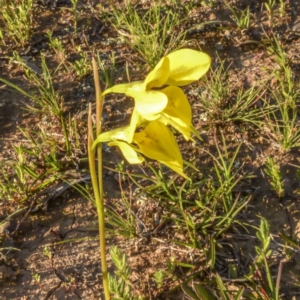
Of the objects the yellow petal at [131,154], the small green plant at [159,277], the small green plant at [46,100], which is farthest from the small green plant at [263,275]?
the small green plant at [46,100]

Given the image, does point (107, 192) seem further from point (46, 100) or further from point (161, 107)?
point (161, 107)

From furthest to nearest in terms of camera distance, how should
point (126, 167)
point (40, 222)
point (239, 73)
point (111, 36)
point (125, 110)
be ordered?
point (111, 36)
point (239, 73)
point (125, 110)
point (126, 167)
point (40, 222)

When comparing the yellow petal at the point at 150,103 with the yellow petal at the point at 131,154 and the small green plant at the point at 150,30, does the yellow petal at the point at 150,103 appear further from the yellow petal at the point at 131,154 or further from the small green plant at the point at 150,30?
the small green plant at the point at 150,30

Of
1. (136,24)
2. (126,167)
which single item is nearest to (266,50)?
(136,24)

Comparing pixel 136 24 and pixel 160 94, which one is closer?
pixel 160 94

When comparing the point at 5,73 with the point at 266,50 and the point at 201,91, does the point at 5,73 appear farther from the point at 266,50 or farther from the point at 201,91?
the point at 266,50

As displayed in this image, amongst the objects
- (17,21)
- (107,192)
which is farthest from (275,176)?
(17,21)

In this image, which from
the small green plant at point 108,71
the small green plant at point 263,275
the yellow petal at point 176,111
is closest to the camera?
the yellow petal at point 176,111
